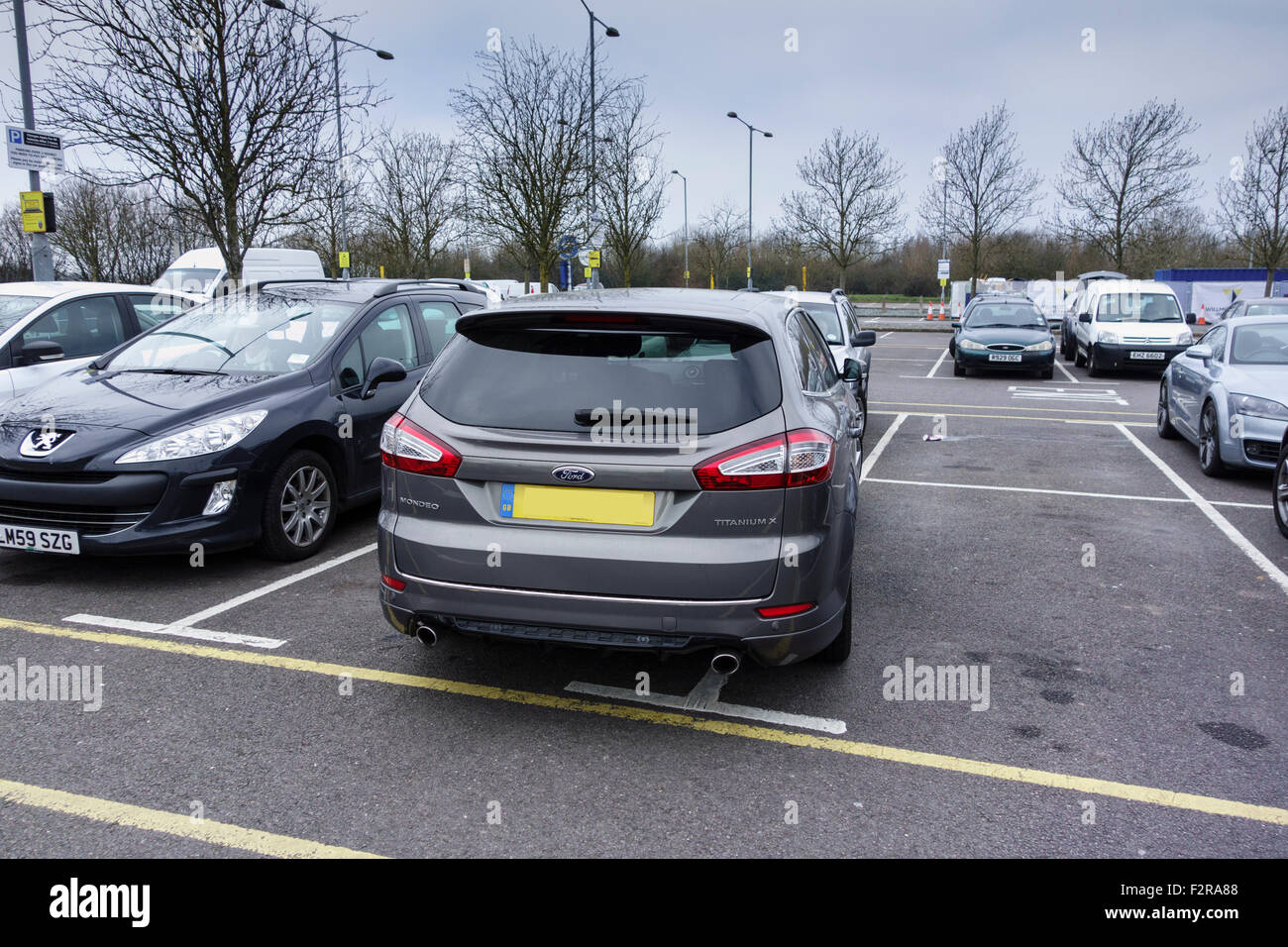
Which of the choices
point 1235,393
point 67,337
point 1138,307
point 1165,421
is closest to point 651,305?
point 67,337

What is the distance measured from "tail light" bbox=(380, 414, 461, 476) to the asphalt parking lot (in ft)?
3.29

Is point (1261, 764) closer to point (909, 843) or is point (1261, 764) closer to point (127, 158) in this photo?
point (909, 843)

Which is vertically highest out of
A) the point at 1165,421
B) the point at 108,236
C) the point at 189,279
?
the point at 108,236

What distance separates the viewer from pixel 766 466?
3357 millimetres

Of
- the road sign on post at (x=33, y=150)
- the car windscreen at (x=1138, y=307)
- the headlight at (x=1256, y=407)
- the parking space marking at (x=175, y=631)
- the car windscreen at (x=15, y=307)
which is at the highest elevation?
the road sign on post at (x=33, y=150)

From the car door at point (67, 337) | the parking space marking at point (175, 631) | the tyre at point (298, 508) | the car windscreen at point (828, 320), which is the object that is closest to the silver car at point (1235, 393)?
the car windscreen at point (828, 320)

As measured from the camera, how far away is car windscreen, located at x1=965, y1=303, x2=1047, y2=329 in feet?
62.6

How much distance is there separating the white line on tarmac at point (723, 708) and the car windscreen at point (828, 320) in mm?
7969

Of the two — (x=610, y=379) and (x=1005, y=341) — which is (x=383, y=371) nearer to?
(x=610, y=379)

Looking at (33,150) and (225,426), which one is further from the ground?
(33,150)

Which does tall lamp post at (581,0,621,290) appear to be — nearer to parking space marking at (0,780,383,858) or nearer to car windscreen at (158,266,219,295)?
car windscreen at (158,266,219,295)

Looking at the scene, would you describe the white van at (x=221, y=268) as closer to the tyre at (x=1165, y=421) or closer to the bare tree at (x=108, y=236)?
the tyre at (x=1165, y=421)

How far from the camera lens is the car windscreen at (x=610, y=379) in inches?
137

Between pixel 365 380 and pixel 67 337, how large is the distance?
351cm
